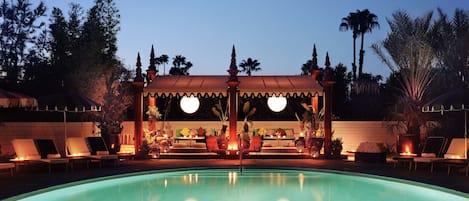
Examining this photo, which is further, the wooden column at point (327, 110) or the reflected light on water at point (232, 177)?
the wooden column at point (327, 110)

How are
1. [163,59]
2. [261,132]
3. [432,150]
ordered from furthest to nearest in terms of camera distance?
1. [163,59]
2. [261,132]
3. [432,150]

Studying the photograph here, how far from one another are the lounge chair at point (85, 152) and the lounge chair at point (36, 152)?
0.56 meters

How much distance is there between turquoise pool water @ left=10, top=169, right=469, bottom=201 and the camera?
1011 centimetres

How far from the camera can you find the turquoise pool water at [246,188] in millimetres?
10109

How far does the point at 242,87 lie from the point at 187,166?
390 centimetres

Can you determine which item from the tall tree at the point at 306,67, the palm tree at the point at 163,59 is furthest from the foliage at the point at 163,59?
the tall tree at the point at 306,67

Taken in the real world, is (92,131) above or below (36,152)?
above

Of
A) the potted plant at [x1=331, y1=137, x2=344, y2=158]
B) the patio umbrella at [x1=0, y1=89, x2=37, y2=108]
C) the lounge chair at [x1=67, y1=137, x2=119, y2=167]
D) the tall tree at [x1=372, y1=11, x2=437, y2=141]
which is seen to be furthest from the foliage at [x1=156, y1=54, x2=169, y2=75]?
the patio umbrella at [x1=0, y1=89, x2=37, y2=108]

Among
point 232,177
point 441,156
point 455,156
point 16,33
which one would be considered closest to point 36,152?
point 232,177

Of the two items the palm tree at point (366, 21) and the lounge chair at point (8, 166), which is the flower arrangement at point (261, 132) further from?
the palm tree at point (366, 21)

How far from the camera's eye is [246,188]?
11.4 metres

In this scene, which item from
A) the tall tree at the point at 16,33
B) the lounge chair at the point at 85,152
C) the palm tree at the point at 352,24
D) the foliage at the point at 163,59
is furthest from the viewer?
the foliage at the point at 163,59

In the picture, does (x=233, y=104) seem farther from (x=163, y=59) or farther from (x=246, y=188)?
(x=163, y=59)

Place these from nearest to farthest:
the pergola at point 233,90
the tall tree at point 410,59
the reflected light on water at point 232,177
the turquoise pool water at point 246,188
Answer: the turquoise pool water at point 246,188
the reflected light on water at point 232,177
the tall tree at point 410,59
the pergola at point 233,90
